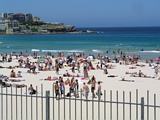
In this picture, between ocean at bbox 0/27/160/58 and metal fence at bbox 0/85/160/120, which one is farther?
ocean at bbox 0/27/160/58

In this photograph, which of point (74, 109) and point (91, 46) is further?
point (91, 46)

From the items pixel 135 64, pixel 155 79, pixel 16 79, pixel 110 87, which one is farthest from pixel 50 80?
pixel 135 64

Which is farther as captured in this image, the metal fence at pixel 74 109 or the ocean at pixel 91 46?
the ocean at pixel 91 46

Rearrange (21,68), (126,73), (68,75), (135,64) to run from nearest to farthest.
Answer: (68,75) → (126,73) → (21,68) → (135,64)

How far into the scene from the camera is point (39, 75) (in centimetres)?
4234

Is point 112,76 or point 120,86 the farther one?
point 112,76

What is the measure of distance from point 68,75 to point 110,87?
7946mm

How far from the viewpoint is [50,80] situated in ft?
123

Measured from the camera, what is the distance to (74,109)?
2027 centimetres

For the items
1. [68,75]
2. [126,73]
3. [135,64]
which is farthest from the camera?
[135,64]

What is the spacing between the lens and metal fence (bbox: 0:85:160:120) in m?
10.1

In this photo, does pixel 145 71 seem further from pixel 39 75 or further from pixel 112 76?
pixel 39 75

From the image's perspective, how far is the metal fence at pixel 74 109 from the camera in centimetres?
1006

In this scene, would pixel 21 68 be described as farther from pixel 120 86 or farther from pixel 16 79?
pixel 120 86
